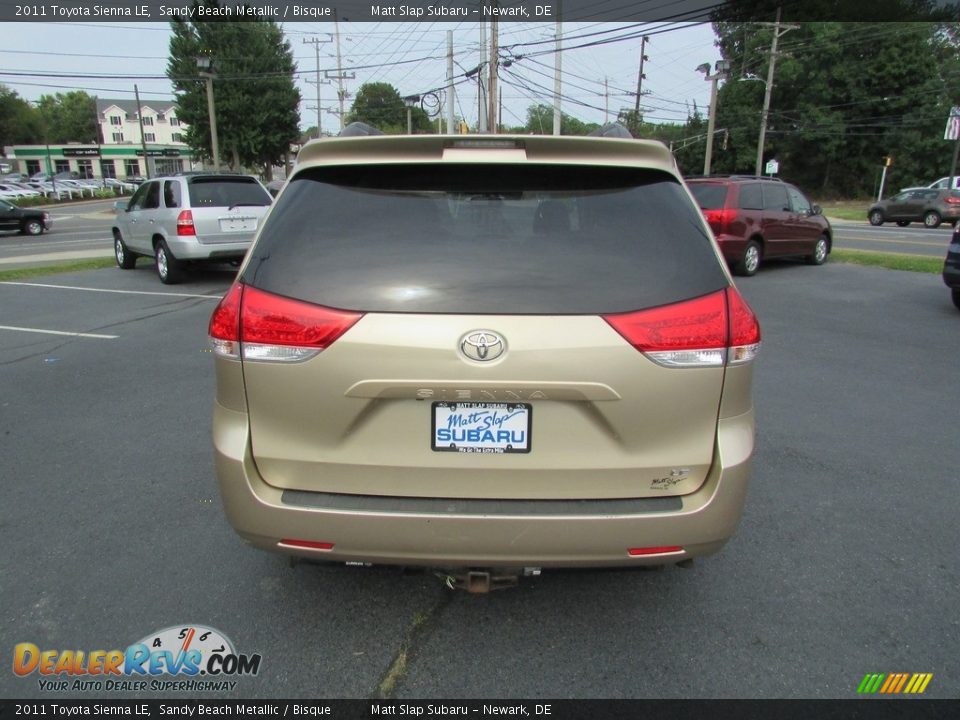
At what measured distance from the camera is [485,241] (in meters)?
2.21

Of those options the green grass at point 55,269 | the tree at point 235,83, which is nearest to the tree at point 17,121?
the tree at point 235,83

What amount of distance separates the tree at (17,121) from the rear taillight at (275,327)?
11960cm

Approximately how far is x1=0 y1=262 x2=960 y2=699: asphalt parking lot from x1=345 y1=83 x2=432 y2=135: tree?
82.8 meters

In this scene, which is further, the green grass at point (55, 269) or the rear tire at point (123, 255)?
the rear tire at point (123, 255)

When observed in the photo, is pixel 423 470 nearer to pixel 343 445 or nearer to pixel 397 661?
pixel 343 445

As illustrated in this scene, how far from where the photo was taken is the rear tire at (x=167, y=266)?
11430 mm

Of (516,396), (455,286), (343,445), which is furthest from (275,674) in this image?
(455,286)

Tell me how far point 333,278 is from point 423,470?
28.1 inches

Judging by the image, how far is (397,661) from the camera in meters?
2.41

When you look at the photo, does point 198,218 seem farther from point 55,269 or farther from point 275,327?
point 275,327

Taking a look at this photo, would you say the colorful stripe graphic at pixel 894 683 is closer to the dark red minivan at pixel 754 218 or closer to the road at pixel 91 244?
the dark red minivan at pixel 754 218

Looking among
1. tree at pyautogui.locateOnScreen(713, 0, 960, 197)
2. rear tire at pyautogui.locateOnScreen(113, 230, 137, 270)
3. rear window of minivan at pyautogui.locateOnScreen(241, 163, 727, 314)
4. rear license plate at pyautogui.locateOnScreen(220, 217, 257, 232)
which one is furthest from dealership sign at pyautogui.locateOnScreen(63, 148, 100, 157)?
rear window of minivan at pyautogui.locateOnScreen(241, 163, 727, 314)

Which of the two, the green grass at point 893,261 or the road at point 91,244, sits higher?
the green grass at point 893,261
